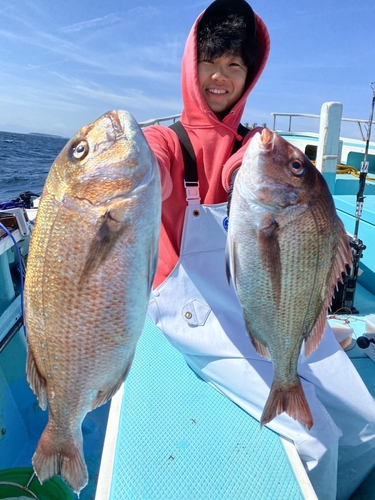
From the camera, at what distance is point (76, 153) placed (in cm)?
122

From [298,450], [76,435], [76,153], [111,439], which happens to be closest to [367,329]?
[298,450]

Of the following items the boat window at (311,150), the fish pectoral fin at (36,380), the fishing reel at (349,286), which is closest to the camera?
the fish pectoral fin at (36,380)

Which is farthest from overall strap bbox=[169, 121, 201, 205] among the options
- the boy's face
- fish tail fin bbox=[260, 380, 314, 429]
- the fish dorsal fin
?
fish tail fin bbox=[260, 380, 314, 429]

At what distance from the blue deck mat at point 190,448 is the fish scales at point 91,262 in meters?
0.60

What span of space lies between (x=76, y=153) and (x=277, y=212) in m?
0.75

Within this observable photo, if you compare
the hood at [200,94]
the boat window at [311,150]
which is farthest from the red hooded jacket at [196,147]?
the boat window at [311,150]

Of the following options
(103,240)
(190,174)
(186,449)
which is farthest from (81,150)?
(186,449)

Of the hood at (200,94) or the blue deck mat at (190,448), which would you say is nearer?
the blue deck mat at (190,448)

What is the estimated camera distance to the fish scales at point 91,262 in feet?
3.80

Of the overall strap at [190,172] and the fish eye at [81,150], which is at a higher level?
the fish eye at [81,150]

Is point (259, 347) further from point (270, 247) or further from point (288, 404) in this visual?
point (270, 247)

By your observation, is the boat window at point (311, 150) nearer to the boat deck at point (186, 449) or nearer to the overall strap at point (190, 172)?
the overall strap at point (190, 172)

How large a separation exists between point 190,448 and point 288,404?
0.65 metres

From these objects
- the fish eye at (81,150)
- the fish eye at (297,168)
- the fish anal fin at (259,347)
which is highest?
the fish eye at (81,150)
